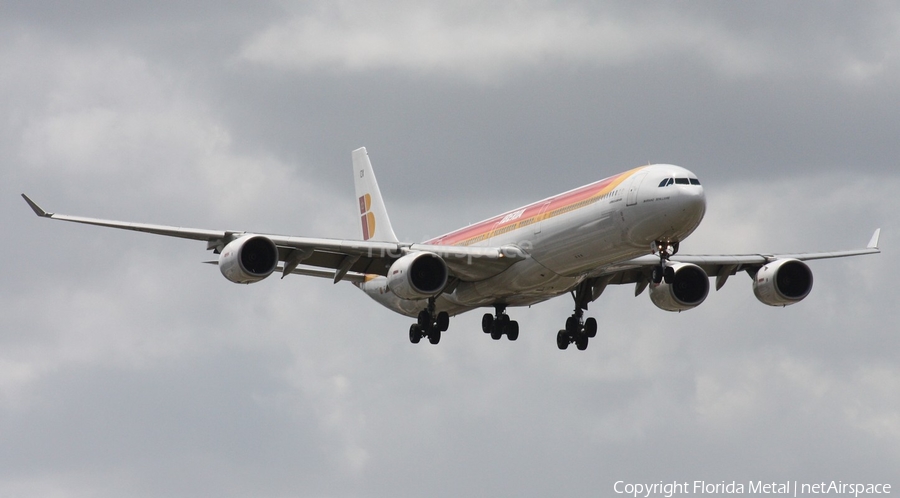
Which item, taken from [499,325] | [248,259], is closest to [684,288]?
[499,325]

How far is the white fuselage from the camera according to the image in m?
51.8

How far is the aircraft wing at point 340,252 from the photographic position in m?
57.0

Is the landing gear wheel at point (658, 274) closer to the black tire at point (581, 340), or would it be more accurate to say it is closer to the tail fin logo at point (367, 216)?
the black tire at point (581, 340)

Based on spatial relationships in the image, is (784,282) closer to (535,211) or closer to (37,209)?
(535,211)

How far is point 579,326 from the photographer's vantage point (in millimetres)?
64250

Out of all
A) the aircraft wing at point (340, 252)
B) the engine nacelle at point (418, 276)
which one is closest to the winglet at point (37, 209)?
the aircraft wing at point (340, 252)

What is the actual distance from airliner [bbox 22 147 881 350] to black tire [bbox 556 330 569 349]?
46 mm

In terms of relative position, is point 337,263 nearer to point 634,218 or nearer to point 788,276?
point 634,218

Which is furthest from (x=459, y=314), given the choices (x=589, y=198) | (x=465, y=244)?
(x=589, y=198)

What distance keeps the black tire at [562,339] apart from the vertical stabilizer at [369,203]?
45.4 ft

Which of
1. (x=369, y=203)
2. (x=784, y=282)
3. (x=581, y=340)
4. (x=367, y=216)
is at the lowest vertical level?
(x=581, y=340)

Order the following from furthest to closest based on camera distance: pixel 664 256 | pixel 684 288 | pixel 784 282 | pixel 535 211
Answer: pixel 784 282
pixel 684 288
pixel 535 211
pixel 664 256

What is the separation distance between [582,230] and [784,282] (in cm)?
1363

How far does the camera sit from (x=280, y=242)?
5694 centimetres
